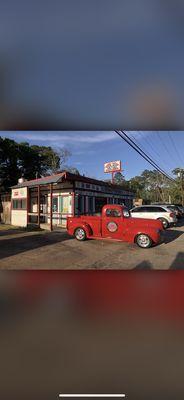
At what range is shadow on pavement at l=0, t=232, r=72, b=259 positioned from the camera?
838cm

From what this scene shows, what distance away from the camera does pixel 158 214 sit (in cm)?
1483

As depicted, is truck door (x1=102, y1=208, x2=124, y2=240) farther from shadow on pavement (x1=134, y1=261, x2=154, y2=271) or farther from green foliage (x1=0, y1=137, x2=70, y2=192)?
green foliage (x1=0, y1=137, x2=70, y2=192)

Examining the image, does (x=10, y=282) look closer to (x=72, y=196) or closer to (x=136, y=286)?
(x=136, y=286)

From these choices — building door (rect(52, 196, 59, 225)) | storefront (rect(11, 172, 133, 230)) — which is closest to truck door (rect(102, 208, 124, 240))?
storefront (rect(11, 172, 133, 230))

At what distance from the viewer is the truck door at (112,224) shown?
9000mm

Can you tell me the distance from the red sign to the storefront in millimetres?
5788

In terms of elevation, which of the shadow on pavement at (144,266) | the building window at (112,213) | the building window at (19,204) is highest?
the building window at (19,204)

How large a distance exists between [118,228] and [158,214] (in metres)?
6.47

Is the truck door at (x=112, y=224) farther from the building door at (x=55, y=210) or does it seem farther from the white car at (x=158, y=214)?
the white car at (x=158, y=214)

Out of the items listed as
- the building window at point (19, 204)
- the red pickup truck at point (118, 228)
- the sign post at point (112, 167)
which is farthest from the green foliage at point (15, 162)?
the red pickup truck at point (118, 228)

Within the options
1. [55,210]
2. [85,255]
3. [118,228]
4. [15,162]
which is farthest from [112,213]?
[15,162]

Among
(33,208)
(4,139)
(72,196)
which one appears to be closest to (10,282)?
(72,196)

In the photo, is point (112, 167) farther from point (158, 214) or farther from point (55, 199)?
point (55, 199)

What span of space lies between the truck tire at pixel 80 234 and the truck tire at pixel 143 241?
206cm
